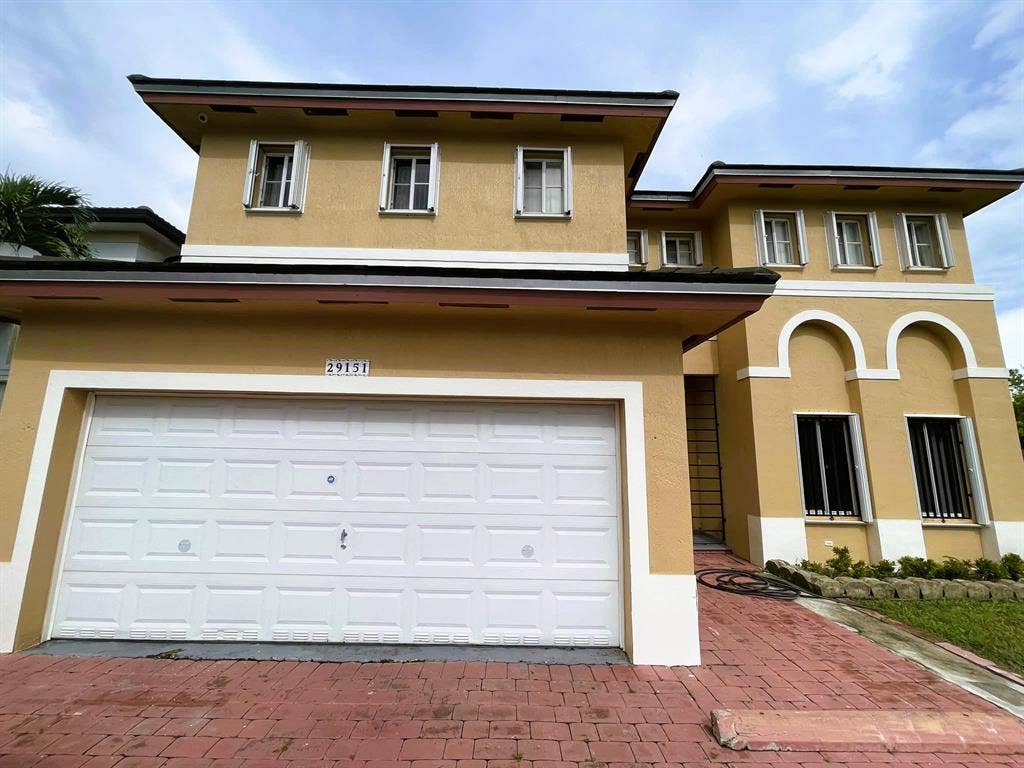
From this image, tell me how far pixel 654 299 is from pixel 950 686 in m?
4.66

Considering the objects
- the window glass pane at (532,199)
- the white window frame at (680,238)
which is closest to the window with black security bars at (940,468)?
the white window frame at (680,238)

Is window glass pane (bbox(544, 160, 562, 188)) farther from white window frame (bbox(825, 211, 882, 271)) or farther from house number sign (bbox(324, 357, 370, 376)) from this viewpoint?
white window frame (bbox(825, 211, 882, 271))

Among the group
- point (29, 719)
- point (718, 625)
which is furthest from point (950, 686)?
point (29, 719)

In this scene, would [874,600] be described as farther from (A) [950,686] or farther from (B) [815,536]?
(A) [950,686]

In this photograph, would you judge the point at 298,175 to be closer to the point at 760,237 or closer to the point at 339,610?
the point at 339,610

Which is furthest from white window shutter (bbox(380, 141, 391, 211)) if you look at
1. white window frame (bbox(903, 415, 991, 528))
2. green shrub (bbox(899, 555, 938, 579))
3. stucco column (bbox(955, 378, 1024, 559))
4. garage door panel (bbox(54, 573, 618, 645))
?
stucco column (bbox(955, 378, 1024, 559))

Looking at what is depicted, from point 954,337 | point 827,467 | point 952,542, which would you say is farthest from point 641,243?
point 952,542

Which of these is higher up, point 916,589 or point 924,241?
point 924,241

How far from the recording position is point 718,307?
4.81 metres

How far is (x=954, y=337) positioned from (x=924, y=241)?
2.26 metres

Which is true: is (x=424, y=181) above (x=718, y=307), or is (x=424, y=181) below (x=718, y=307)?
above

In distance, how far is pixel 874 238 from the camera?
9.98 metres

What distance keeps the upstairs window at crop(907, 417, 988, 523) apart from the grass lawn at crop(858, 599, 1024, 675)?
91.6 inches

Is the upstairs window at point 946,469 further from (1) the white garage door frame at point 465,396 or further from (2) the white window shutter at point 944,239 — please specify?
(1) the white garage door frame at point 465,396
